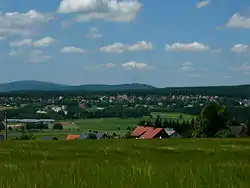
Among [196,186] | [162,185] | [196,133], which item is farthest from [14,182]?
[196,133]

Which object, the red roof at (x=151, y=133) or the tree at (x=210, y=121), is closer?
the tree at (x=210, y=121)

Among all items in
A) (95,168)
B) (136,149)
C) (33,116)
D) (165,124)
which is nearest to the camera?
(95,168)

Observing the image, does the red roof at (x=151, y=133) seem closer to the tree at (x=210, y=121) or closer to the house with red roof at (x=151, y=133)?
the house with red roof at (x=151, y=133)

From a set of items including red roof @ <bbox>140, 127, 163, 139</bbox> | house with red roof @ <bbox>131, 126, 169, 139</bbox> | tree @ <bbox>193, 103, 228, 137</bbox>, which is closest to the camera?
tree @ <bbox>193, 103, 228, 137</bbox>

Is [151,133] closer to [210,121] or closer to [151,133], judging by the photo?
[151,133]

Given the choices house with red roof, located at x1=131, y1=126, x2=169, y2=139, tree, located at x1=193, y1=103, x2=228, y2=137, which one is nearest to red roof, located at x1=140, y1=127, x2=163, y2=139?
house with red roof, located at x1=131, y1=126, x2=169, y2=139

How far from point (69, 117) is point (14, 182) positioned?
169 metres

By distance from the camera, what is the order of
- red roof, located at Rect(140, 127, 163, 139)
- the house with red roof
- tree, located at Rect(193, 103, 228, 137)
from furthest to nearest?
red roof, located at Rect(140, 127, 163, 139) < the house with red roof < tree, located at Rect(193, 103, 228, 137)

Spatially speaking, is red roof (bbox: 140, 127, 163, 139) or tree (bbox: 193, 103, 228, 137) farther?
red roof (bbox: 140, 127, 163, 139)

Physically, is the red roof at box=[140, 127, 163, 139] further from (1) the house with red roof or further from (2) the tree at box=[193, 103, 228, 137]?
(2) the tree at box=[193, 103, 228, 137]

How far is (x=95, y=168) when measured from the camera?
717cm

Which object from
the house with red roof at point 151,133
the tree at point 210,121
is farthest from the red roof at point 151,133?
the tree at point 210,121

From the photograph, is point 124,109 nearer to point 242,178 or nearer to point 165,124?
point 165,124

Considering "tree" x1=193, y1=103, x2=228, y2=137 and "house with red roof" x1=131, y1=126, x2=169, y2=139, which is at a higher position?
"tree" x1=193, y1=103, x2=228, y2=137
